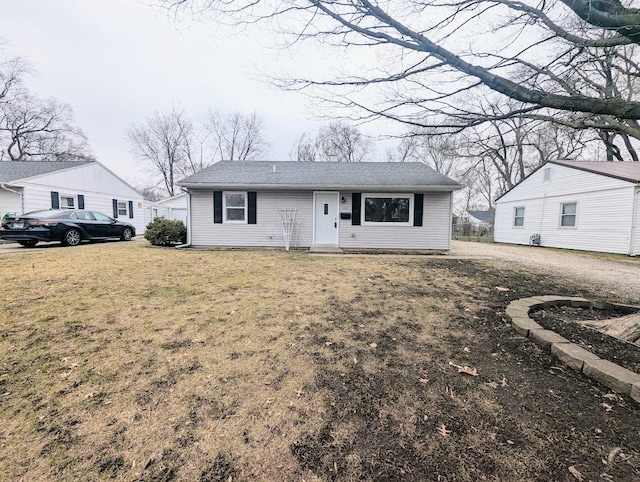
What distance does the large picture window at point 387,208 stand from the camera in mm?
10117

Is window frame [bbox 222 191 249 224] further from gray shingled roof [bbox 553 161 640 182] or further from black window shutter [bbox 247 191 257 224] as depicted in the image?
gray shingled roof [bbox 553 161 640 182]

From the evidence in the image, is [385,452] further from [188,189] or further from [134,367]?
[188,189]

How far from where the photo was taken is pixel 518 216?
648 inches

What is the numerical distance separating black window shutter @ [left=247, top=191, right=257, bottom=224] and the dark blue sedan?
6316mm

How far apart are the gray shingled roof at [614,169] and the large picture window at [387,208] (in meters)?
8.39

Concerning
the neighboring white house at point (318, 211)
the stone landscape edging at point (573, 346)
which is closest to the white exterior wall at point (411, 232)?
the neighboring white house at point (318, 211)

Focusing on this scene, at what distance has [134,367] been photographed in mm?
2494

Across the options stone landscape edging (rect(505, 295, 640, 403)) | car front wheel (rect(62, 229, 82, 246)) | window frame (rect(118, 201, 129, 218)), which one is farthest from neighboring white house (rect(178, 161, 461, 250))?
window frame (rect(118, 201, 129, 218))

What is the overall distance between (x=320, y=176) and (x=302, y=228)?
6.69 feet

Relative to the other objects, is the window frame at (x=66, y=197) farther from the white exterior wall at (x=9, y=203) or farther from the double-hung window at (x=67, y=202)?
the white exterior wall at (x=9, y=203)

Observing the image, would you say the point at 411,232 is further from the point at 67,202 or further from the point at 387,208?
the point at 67,202

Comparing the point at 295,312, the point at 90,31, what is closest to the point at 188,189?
the point at 90,31

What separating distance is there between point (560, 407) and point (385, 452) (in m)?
1.38

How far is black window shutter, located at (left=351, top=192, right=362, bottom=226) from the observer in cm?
1008
